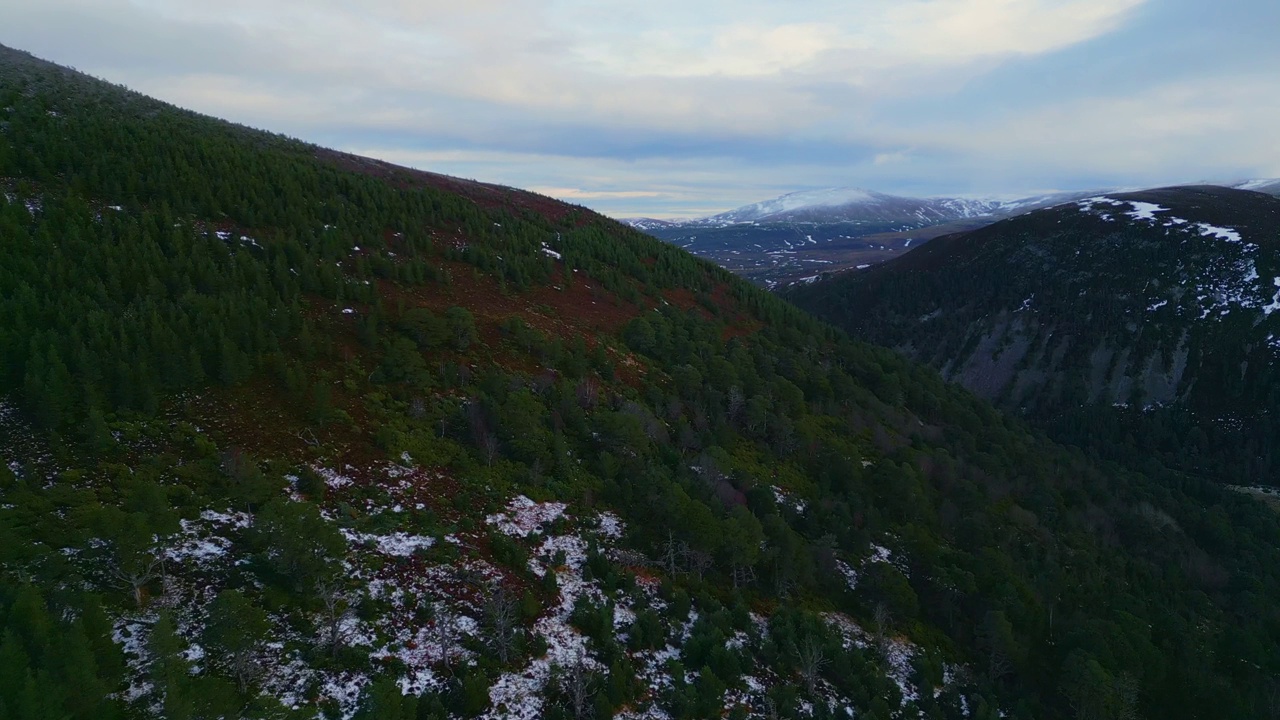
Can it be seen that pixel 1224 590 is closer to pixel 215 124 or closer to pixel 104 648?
pixel 104 648

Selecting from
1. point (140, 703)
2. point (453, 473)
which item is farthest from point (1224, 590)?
point (140, 703)

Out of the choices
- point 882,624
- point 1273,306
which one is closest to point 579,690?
point 882,624

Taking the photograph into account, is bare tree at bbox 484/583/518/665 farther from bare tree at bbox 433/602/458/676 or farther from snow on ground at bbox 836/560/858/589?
snow on ground at bbox 836/560/858/589

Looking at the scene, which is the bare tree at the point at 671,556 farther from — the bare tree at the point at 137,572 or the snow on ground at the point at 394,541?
the bare tree at the point at 137,572

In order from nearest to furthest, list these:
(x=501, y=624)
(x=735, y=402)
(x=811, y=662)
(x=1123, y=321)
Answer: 1. (x=501, y=624)
2. (x=811, y=662)
3. (x=735, y=402)
4. (x=1123, y=321)

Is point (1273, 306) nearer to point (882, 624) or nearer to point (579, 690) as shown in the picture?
point (882, 624)

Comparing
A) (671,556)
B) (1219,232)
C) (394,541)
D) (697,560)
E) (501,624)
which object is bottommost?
(697,560)

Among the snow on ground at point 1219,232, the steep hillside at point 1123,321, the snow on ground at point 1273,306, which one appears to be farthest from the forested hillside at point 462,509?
the snow on ground at point 1219,232
